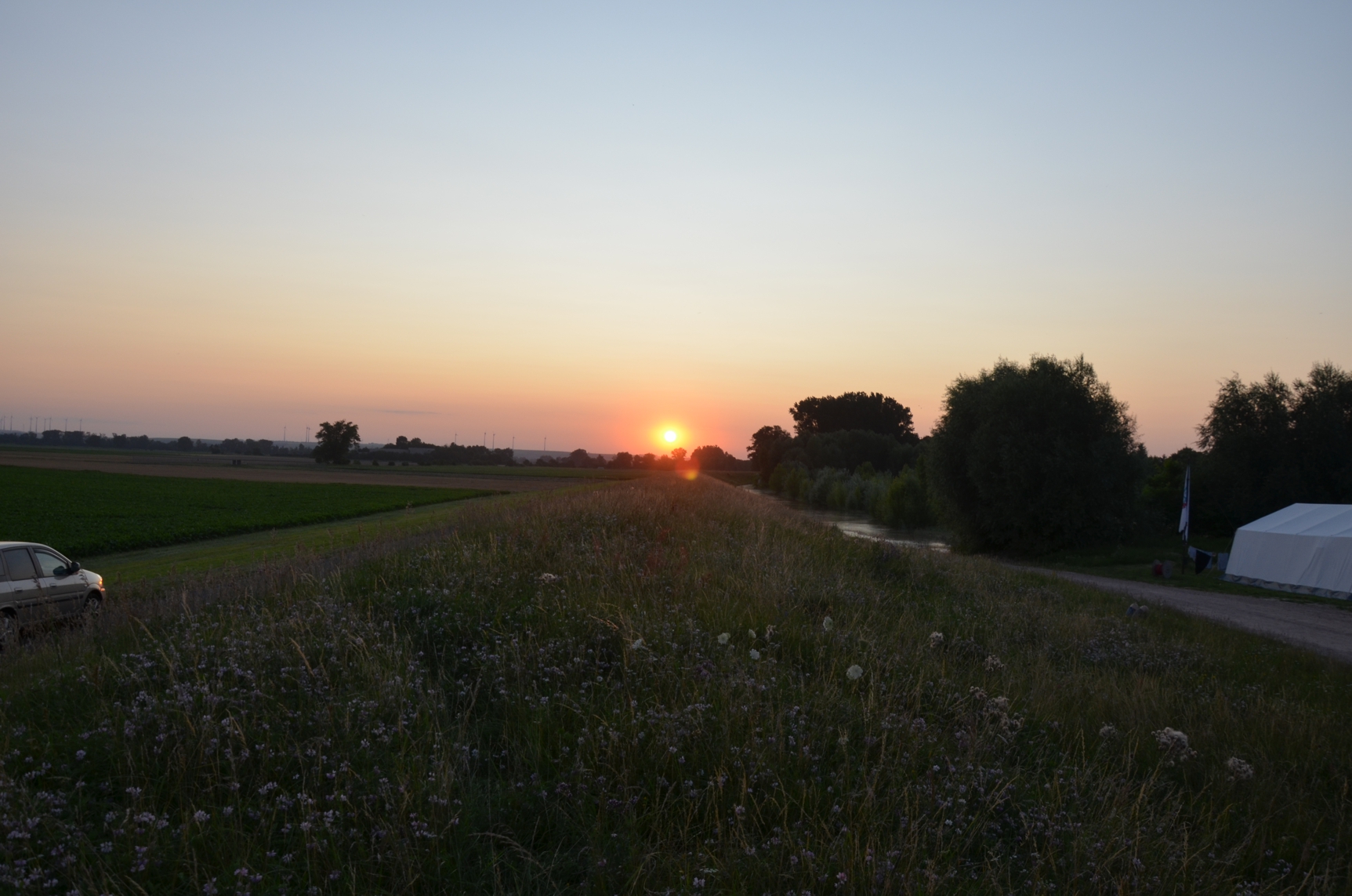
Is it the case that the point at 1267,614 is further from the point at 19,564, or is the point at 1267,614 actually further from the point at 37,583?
the point at 19,564

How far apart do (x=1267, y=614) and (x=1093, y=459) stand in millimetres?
18785

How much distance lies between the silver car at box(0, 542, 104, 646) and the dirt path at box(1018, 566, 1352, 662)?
18819 mm

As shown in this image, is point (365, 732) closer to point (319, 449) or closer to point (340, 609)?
point (340, 609)

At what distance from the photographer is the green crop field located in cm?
2661

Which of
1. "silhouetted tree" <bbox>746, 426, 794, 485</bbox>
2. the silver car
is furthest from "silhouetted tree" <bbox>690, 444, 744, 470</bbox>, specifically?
the silver car

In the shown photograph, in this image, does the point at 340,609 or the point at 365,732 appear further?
the point at 340,609

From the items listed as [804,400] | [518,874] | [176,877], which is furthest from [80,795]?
[804,400]

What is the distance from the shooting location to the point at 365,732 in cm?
456

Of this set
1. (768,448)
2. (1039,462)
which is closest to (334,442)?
(768,448)

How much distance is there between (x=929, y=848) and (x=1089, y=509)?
36.9m

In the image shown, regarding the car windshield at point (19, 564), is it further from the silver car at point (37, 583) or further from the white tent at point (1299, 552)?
the white tent at point (1299, 552)

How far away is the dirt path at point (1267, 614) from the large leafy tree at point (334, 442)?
126 meters

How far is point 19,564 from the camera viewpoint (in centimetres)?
1112

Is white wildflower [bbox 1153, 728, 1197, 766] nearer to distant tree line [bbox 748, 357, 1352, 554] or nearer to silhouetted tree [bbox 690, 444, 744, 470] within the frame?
distant tree line [bbox 748, 357, 1352, 554]
